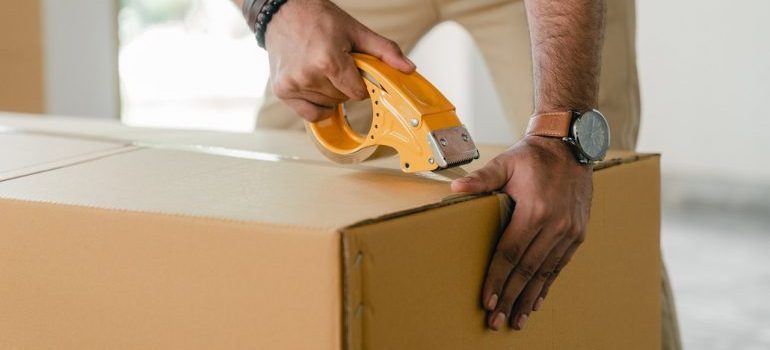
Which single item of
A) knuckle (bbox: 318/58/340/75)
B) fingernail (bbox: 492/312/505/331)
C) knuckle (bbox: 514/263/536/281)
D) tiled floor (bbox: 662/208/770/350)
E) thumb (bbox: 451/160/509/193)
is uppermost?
knuckle (bbox: 318/58/340/75)

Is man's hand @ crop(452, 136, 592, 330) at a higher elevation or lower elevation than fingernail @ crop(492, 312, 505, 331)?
higher

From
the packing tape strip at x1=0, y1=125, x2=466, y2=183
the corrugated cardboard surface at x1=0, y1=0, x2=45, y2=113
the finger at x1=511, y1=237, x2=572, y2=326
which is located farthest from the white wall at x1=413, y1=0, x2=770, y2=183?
the finger at x1=511, y1=237, x2=572, y2=326

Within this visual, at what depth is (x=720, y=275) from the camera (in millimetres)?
2797

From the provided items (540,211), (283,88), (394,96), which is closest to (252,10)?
(283,88)

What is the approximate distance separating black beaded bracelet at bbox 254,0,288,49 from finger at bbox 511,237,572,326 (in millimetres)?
362

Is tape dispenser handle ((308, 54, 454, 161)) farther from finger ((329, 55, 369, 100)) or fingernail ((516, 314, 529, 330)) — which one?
fingernail ((516, 314, 529, 330))

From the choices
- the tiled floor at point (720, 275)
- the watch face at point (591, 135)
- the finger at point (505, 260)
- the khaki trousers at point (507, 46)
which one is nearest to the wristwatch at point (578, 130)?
the watch face at point (591, 135)

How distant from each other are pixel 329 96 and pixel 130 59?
3685 millimetres

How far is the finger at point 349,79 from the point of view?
87 centimetres

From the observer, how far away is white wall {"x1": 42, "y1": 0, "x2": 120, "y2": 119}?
2469 millimetres

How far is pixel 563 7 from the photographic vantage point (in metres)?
0.98

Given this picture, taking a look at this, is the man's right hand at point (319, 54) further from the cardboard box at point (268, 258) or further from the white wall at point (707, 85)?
the white wall at point (707, 85)

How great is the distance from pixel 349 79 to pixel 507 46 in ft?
1.85

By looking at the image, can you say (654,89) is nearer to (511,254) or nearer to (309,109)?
(309,109)
